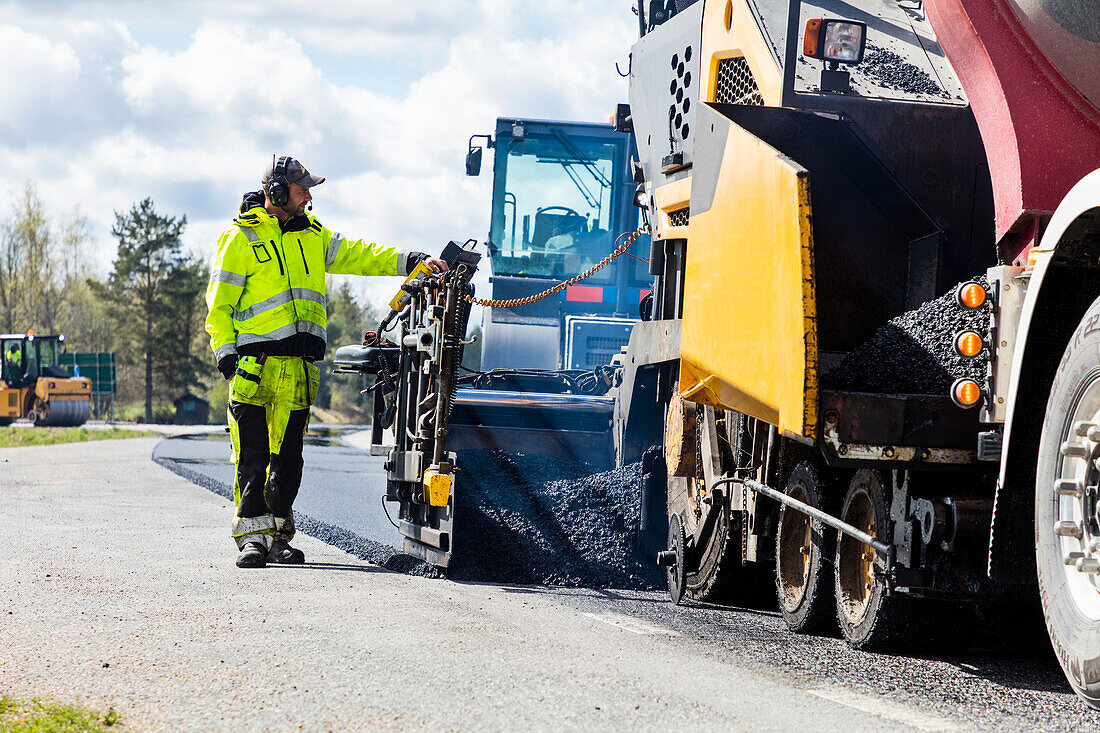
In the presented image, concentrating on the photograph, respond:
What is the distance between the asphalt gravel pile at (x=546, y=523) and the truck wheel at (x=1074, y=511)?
3.35 m

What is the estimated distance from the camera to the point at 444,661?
3236 mm

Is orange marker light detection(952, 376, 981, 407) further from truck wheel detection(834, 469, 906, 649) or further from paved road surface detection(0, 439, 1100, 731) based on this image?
paved road surface detection(0, 439, 1100, 731)

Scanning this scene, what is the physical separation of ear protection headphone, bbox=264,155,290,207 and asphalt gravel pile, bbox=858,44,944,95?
126 inches

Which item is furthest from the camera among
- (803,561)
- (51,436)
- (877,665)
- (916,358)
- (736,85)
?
(51,436)

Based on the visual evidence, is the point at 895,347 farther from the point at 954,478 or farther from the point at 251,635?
the point at 251,635

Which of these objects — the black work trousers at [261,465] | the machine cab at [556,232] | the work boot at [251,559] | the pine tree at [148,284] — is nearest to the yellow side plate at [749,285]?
the work boot at [251,559]

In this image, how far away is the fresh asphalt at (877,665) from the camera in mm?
2779

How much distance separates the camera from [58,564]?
529 centimetres

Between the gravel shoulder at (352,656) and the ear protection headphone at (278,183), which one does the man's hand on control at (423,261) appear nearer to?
the ear protection headphone at (278,183)

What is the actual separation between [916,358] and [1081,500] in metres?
0.91

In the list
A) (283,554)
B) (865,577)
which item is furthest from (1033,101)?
(283,554)

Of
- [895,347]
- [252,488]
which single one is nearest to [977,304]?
[895,347]

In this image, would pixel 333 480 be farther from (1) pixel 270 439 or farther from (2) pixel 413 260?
(2) pixel 413 260

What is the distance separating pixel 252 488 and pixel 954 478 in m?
3.78
